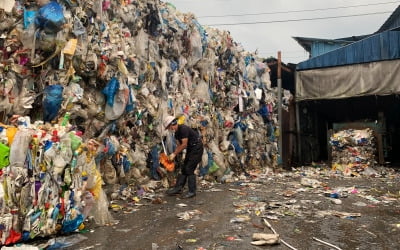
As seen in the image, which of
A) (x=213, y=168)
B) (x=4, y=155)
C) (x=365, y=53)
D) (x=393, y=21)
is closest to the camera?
(x=4, y=155)

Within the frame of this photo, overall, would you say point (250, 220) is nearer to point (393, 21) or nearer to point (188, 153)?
point (188, 153)

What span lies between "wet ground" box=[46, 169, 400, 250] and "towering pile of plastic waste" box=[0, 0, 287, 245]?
0.49 meters

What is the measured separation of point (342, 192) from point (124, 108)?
4.06m

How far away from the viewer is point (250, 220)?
13.5 feet

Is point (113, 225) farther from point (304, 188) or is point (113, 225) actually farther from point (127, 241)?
point (304, 188)

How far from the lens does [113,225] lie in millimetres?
3881

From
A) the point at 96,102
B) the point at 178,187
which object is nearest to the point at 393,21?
the point at 178,187

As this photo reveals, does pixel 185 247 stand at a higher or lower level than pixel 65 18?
lower

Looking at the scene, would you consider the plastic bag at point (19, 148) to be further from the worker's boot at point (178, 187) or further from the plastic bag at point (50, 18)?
the worker's boot at point (178, 187)

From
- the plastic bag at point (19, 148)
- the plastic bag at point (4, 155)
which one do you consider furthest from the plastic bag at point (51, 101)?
the plastic bag at point (4, 155)

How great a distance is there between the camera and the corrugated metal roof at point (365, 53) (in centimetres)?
1247

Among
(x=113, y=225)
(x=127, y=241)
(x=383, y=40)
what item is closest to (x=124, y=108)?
(x=113, y=225)

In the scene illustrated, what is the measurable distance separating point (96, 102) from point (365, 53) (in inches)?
442

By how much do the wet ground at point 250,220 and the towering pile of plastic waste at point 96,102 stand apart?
0.49m
